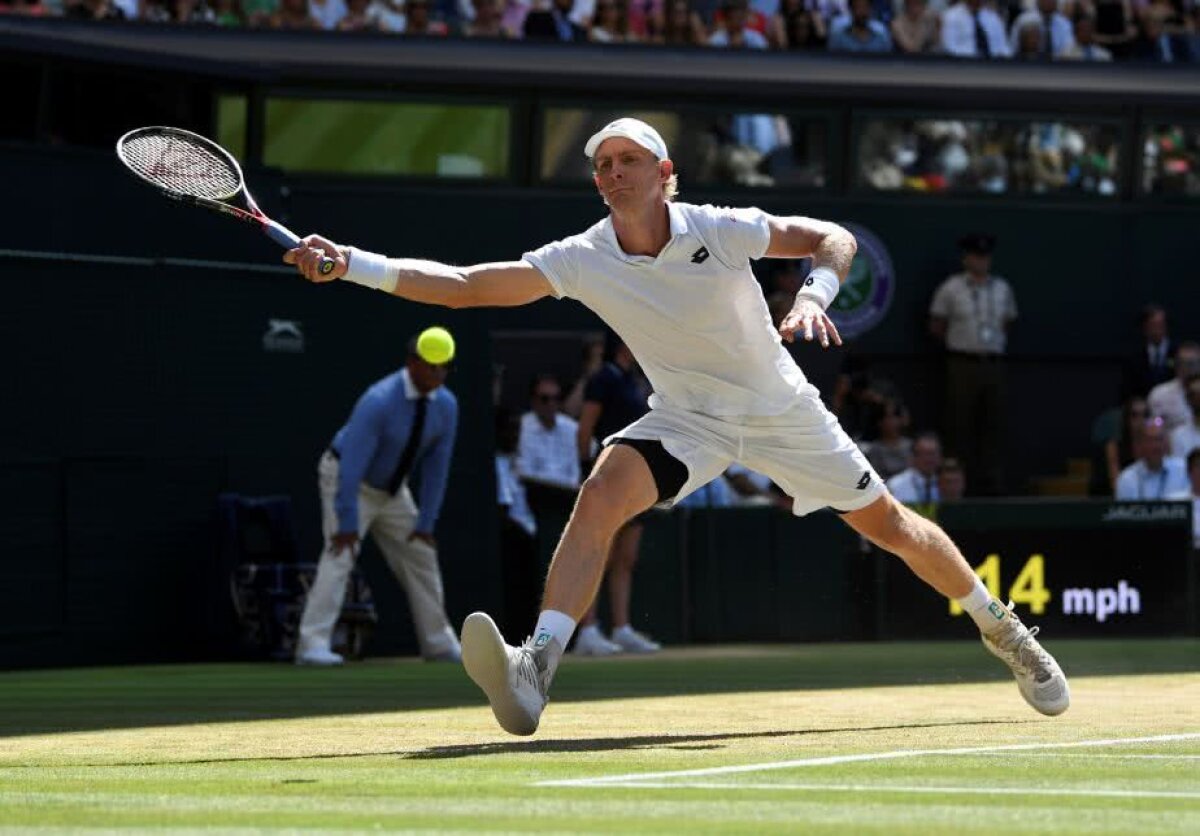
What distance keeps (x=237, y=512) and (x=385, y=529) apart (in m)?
0.99

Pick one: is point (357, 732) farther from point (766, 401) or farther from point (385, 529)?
point (385, 529)

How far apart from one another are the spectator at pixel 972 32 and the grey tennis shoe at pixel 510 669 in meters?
14.7

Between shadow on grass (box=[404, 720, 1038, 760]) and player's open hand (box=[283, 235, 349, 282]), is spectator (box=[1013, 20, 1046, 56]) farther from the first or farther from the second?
player's open hand (box=[283, 235, 349, 282])

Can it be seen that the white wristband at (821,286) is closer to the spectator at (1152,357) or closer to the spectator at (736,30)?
the spectator at (1152,357)

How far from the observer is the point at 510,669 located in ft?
26.2

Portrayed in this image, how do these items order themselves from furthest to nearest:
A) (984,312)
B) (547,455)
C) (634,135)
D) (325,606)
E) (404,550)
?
(984,312)
(547,455)
(404,550)
(325,606)
(634,135)

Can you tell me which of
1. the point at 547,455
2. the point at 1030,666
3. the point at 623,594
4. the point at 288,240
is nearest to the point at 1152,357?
the point at 547,455

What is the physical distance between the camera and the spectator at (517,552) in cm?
1677

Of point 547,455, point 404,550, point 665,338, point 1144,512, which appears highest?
point 665,338

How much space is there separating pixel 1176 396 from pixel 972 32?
4.31 m

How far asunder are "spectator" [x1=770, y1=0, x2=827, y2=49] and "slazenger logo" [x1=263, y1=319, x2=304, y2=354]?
6.73m

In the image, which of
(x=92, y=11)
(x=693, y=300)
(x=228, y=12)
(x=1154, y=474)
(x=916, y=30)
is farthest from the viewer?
(x=916, y=30)

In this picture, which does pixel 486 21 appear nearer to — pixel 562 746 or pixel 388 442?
pixel 388 442

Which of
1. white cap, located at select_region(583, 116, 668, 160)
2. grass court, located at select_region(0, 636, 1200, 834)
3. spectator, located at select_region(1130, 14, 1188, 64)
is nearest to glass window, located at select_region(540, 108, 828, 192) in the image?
spectator, located at select_region(1130, 14, 1188, 64)
